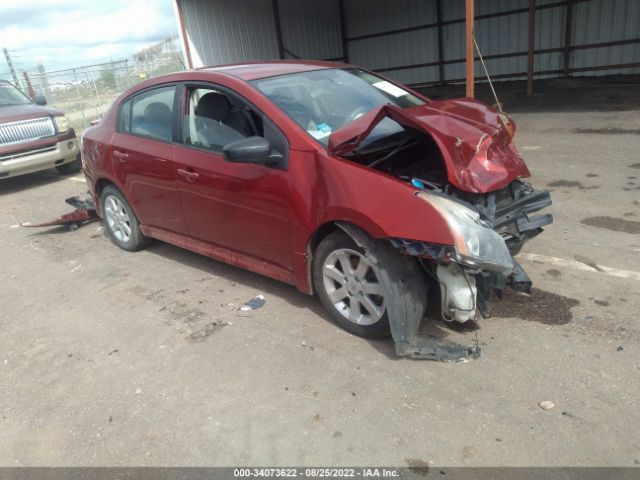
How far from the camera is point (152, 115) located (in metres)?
4.51

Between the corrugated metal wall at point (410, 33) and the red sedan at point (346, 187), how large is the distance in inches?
434

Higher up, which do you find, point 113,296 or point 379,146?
point 379,146

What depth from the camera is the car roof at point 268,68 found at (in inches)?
154

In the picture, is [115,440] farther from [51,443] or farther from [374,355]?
[374,355]

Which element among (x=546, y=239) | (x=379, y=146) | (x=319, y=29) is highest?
(x=319, y=29)

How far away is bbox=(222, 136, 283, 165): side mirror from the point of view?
10.8 ft

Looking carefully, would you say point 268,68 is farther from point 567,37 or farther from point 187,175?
point 567,37

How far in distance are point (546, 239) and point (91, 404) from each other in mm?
3869

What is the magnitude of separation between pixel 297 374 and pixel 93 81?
51.0ft

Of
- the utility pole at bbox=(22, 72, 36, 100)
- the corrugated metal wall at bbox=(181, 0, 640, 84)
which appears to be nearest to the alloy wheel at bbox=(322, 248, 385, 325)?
the corrugated metal wall at bbox=(181, 0, 640, 84)

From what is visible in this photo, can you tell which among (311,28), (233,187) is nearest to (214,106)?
(233,187)

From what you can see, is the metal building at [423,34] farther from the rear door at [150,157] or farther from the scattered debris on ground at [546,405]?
the scattered debris on ground at [546,405]

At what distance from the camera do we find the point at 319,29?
18562 mm

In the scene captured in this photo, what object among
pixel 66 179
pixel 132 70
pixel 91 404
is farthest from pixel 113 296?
pixel 132 70
